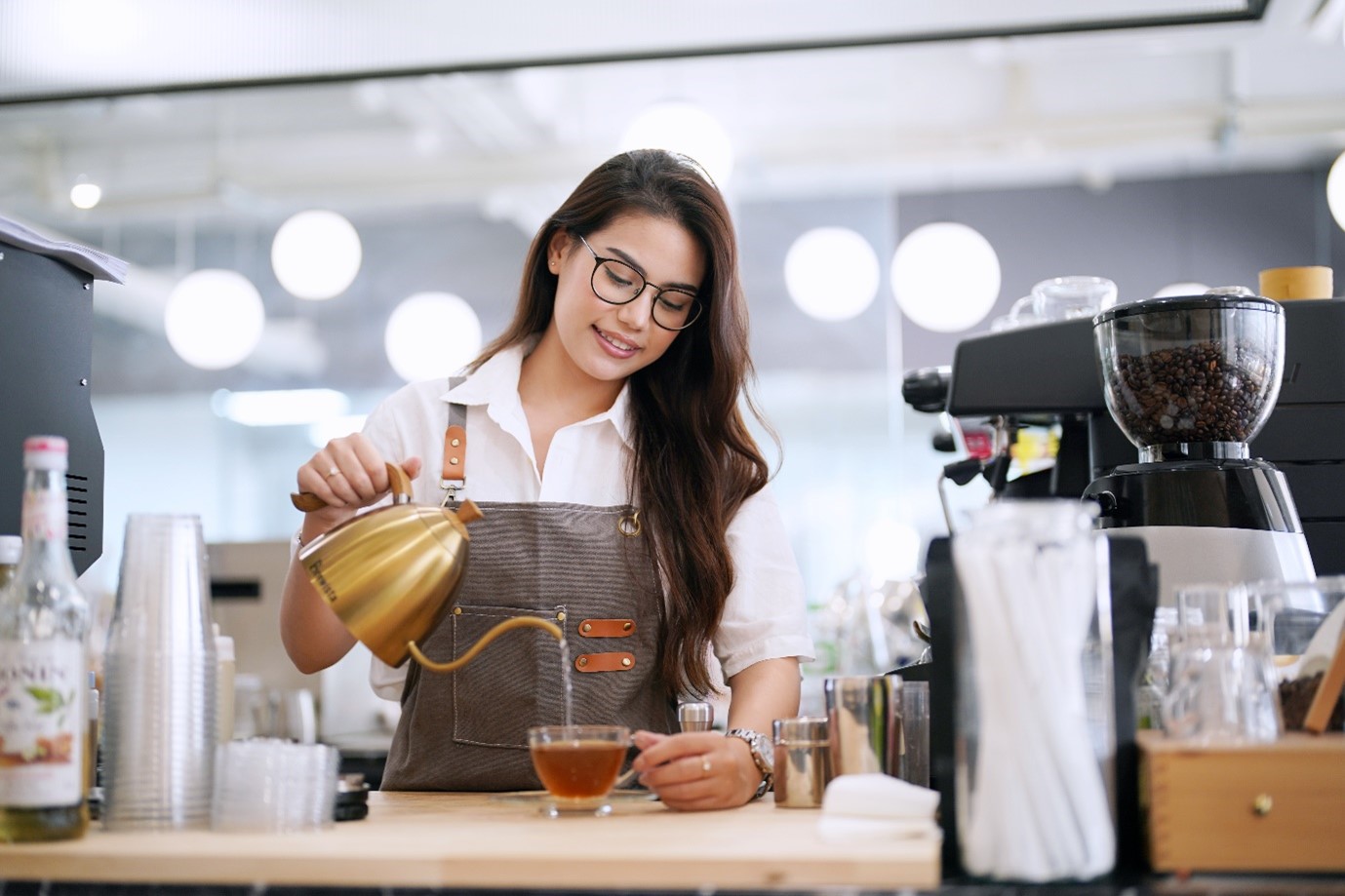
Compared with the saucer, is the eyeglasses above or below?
above

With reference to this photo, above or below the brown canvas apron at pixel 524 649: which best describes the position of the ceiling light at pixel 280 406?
above

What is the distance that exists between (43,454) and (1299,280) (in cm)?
162

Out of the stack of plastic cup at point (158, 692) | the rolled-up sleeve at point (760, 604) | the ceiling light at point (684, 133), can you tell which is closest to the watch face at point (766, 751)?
the rolled-up sleeve at point (760, 604)

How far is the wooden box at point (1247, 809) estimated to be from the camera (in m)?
0.98

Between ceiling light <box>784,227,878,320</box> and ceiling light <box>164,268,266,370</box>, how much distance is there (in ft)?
6.82

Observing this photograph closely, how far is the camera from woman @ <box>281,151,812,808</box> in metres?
1.75

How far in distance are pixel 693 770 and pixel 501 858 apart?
0.33 m

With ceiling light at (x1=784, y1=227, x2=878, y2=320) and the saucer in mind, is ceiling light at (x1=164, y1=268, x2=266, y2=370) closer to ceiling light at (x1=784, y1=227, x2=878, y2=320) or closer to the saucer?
ceiling light at (x1=784, y1=227, x2=878, y2=320)

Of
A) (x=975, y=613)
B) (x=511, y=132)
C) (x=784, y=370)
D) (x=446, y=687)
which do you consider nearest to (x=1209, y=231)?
(x=784, y=370)

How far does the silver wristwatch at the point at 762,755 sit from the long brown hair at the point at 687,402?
32 cm

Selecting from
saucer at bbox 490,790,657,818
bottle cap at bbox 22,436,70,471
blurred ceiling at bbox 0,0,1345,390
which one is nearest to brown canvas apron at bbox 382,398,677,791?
saucer at bbox 490,790,657,818

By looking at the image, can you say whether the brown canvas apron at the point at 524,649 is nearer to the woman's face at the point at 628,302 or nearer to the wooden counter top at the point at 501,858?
the woman's face at the point at 628,302

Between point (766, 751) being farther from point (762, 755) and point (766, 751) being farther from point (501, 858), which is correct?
point (501, 858)

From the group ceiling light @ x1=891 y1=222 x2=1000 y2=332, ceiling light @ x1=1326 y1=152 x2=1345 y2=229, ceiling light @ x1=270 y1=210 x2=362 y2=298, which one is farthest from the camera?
ceiling light @ x1=270 y1=210 x2=362 y2=298
